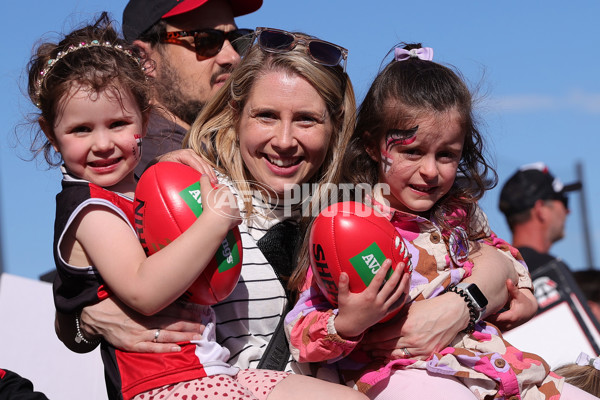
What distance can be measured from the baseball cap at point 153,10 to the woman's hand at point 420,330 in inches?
113

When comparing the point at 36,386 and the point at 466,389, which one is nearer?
the point at 466,389

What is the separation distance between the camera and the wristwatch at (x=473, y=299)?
3.16 meters

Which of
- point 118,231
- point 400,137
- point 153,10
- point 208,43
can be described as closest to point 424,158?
point 400,137

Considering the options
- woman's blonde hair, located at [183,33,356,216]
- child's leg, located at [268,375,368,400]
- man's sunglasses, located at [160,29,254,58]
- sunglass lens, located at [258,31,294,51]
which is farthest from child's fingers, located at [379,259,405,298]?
man's sunglasses, located at [160,29,254,58]

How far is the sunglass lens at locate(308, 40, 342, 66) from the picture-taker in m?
3.53

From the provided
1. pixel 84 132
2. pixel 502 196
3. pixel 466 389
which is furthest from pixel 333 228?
pixel 502 196

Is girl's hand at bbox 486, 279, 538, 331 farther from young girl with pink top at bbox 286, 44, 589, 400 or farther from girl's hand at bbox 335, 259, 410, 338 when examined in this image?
girl's hand at bbox 335, 259, 410, 338

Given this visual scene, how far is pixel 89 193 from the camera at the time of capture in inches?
112

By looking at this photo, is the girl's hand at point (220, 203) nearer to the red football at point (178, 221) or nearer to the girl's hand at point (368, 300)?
the red football at point (178, 221)

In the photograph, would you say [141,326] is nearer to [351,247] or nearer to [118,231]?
[118,231]

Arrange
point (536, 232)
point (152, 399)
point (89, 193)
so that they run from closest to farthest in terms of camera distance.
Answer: point (152, 399) → point (89, 193) → point (536, 232)

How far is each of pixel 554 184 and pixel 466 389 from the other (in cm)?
587

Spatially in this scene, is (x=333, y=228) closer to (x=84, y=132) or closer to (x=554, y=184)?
(x=84, y=132)

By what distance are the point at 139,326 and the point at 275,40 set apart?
161 centimetres
